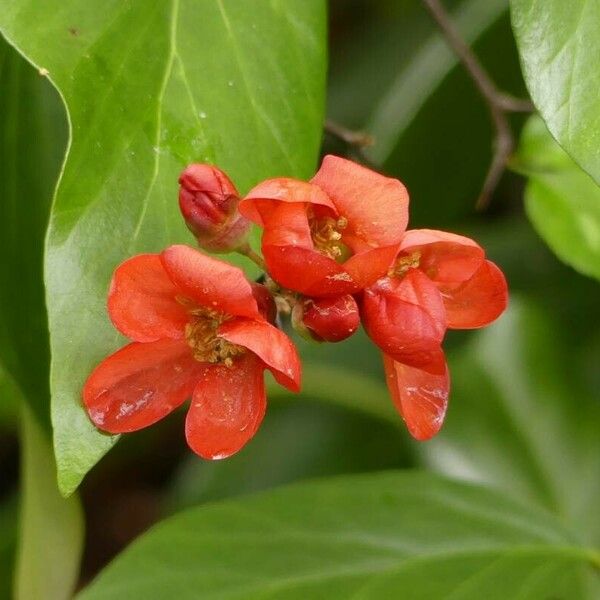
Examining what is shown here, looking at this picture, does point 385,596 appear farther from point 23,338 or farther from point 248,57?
point 248,57

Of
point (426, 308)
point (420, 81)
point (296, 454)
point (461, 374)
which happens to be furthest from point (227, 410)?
point (296, 454)

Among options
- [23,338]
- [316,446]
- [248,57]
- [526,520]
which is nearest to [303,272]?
[248,57]

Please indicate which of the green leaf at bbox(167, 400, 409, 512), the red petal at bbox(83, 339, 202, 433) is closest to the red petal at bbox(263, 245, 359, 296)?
the red petal at bbox(83, 339, 202, 433)

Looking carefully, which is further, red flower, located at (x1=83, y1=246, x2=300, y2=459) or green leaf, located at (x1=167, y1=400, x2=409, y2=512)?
green leaf, located at (x1=167, y1=400, x2=409, y2=512)

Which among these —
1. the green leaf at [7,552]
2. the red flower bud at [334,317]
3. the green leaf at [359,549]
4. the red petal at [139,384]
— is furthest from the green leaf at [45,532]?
the green leaf at [7,552]

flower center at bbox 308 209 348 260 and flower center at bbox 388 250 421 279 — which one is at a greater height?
flower center at bbox 308 209 348 260

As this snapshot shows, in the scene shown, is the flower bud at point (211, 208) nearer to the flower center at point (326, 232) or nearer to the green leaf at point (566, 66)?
the flower center at point (326, 232)

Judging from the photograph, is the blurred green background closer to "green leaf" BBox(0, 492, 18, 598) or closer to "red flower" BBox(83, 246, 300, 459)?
"green leaf" BBox(0, 492, 18, 598)
